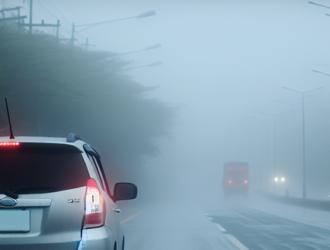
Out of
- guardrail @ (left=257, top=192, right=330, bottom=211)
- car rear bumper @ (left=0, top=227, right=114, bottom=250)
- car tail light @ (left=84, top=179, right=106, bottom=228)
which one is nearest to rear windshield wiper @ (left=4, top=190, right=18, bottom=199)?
car rear bumper @ (left=0, top=227, right=114, bottom=250)

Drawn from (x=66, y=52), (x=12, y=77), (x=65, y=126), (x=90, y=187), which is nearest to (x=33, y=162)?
(x=90, y=187)

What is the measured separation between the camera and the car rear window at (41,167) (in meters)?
5.14

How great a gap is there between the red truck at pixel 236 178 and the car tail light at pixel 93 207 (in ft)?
172

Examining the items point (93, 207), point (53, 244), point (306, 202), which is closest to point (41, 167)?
point (93, 207)

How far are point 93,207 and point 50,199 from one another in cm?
36

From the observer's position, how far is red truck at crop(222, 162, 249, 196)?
57.0 meters

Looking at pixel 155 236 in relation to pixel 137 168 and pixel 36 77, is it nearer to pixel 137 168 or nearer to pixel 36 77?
pixel 36 77

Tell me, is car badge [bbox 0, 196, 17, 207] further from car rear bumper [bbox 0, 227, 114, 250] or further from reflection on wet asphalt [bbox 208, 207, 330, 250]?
reflection on wet asphalt [bbox 208, 207, 330, 250]

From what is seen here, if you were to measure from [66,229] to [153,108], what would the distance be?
41451 millimetres

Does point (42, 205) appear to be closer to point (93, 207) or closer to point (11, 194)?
point (11, 194)

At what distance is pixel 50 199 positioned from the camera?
16.4ft

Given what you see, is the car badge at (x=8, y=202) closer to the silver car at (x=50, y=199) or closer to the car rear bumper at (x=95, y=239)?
the silver car at (x=50, y=199)

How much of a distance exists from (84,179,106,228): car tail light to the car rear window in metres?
0.08

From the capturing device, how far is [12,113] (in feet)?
90.0
